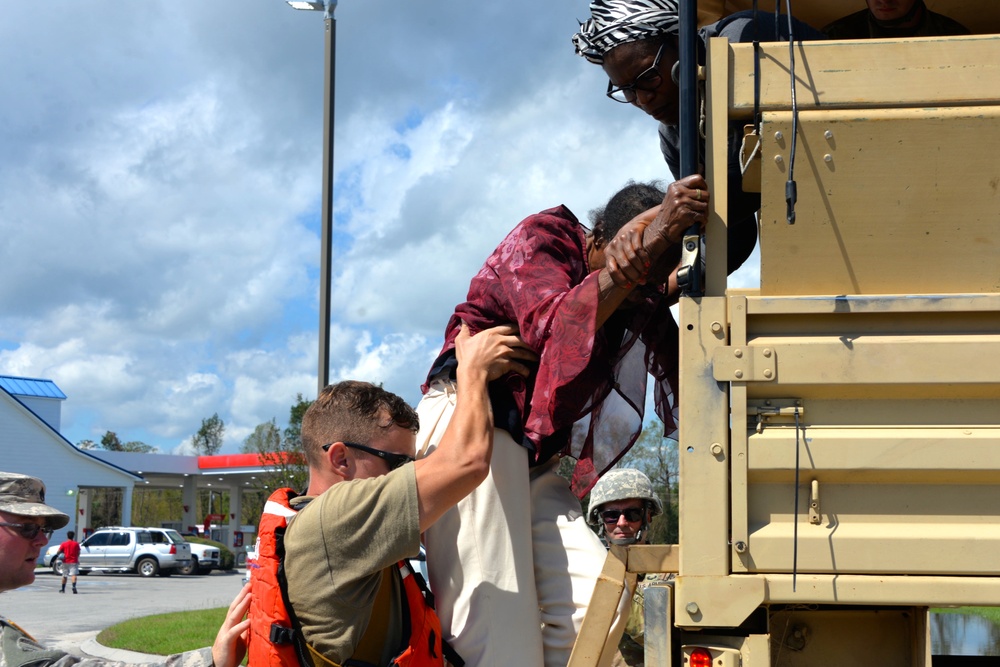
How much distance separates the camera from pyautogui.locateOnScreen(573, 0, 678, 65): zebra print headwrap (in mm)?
3012

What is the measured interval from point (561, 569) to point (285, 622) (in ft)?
2.81

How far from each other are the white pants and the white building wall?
40.4 metres

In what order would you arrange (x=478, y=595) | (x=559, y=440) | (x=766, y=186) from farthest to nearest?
(x=559, y=440) < (x=478, y=595) < (x=766, y=186)

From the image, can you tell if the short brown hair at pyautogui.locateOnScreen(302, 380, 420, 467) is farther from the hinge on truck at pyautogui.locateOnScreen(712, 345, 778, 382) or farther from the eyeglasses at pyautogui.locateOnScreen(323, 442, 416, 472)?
the hinge on truck at pyautogui.locateOnScreen(712, 345, 778, 382)

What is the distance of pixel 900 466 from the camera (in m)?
2.27

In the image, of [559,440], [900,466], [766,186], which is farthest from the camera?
[559,440]

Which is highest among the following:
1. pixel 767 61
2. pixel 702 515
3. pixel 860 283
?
pixel 767 61

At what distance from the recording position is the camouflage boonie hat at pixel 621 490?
529 cm

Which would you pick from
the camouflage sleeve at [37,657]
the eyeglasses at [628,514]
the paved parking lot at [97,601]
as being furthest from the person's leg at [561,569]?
the paved parking lot at [97,601]

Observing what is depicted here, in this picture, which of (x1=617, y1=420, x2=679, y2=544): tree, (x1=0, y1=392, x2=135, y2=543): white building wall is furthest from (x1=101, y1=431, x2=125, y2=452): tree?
(x1=617, y1=420, x2=679, y2=544): tree

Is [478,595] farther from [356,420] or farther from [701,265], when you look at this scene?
[701,265]

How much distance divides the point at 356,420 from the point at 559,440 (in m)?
0.65

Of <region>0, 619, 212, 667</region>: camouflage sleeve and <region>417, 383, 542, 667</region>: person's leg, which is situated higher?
<region>417, 383, 542, 667</region>: person's leg

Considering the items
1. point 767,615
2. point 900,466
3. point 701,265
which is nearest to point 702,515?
point 767,615
